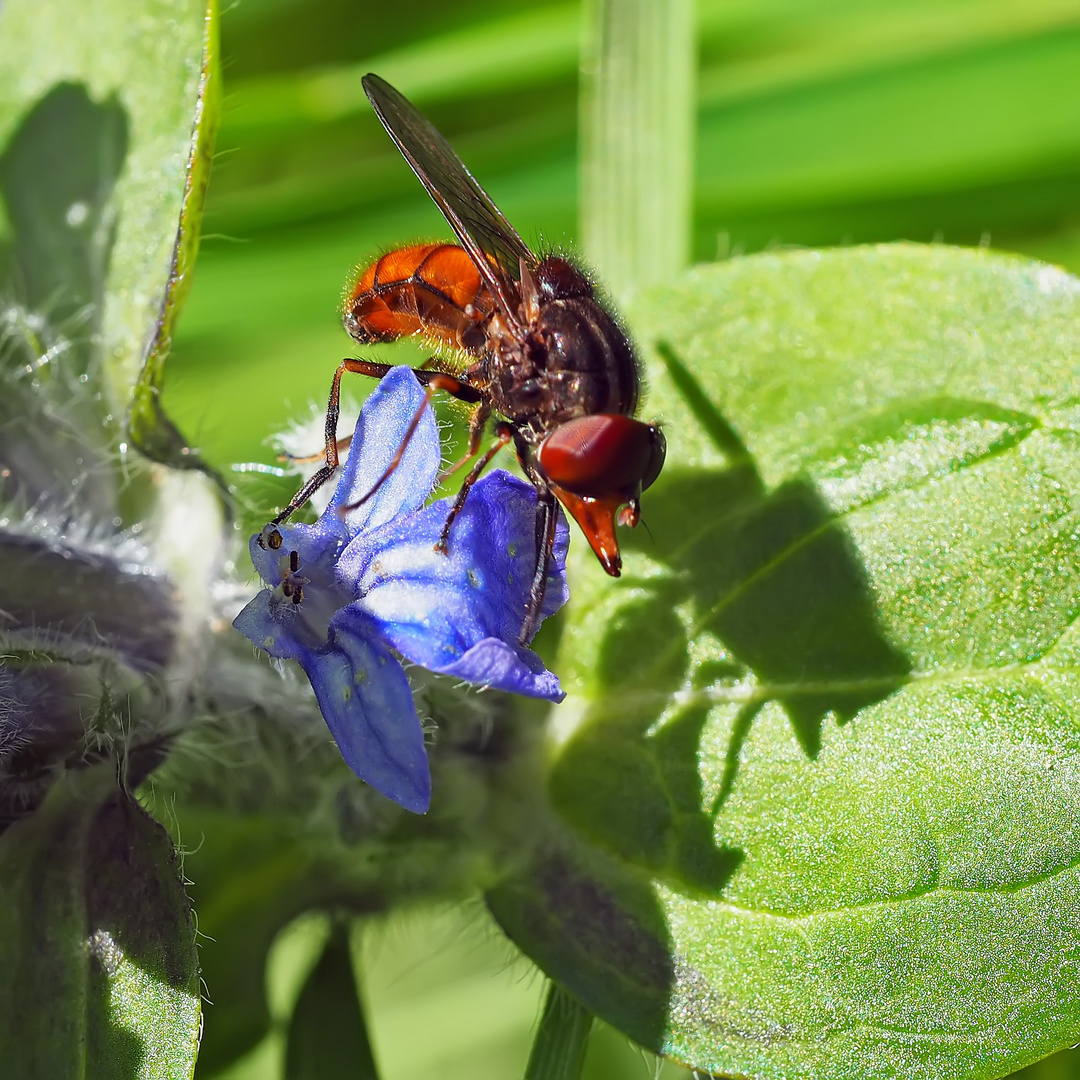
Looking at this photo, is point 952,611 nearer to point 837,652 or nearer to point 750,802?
point 837,652

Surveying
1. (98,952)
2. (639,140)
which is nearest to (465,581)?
(98,952)

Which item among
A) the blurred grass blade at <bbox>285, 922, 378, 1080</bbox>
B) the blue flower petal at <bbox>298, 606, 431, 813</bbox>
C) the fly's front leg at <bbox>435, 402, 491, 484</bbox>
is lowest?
the blurred grass blade at <bbox>285, 922, 378, 1080</bbox>

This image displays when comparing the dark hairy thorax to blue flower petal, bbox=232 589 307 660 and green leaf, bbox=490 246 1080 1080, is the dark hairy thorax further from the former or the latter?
blue flower petal, bbox=232 589 307 660

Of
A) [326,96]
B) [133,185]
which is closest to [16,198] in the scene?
[133,185]

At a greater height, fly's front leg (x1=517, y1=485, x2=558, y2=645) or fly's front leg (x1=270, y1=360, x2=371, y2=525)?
fly's front leg (x1=270, y1=360, x2=371, y2=525)

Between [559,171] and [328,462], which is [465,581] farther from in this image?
[559,171]

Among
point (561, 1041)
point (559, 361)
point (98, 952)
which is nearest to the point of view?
point (98, 952)

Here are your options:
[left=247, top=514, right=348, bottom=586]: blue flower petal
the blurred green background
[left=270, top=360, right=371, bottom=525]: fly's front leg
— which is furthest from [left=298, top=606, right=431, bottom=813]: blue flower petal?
the blurred green background
